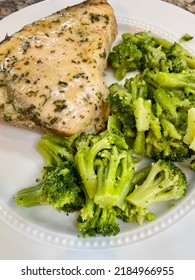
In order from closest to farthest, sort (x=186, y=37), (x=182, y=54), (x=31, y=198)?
(x=31, y=198) < (x=182, y=54) < (x=186, y=37)

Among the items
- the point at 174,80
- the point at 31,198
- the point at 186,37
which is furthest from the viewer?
the point at 186,37

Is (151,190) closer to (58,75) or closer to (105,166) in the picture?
(105,166)

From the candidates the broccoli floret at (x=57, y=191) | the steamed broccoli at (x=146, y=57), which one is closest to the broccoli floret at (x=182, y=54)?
the steamed broccoli at (x=146, y=57)

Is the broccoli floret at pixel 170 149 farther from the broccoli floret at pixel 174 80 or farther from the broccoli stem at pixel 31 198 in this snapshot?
the broccoli stem at pixel 31 198

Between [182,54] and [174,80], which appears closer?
[174,80]

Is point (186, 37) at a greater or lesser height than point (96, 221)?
greater

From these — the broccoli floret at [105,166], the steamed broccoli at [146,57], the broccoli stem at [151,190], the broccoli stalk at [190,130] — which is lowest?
the broccoli stem at [151,190]

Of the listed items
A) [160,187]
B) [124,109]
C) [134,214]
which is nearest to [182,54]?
[124,109]

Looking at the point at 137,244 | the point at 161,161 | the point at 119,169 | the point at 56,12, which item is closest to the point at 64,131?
the point at 119,169
